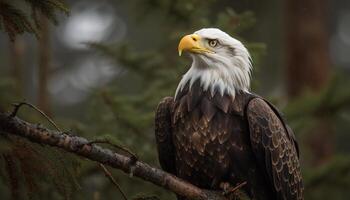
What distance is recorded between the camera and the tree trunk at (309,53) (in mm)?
11797

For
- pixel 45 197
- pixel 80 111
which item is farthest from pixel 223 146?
pixel 80 111

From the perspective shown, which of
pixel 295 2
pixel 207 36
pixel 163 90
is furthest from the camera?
pixel 295 2

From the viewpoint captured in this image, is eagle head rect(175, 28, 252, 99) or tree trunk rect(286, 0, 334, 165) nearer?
eagle head rect(175, 28, 252, 99)

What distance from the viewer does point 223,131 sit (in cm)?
562

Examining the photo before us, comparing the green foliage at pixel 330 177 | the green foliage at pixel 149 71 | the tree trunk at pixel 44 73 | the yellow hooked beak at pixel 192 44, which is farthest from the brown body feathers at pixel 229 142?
the tree trunk at pixel 44 73

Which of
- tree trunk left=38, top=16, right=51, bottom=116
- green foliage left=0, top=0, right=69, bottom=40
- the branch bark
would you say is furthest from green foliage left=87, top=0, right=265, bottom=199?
green foliage left=0, top=0, right=69, bottom=40

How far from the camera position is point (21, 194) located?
3938 mm

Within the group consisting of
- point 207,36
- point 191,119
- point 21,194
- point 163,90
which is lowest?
point 21,194

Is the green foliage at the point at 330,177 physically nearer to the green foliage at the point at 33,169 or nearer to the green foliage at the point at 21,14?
the green foliage at the point at 33,169

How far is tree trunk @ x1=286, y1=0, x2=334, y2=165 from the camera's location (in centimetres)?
1180

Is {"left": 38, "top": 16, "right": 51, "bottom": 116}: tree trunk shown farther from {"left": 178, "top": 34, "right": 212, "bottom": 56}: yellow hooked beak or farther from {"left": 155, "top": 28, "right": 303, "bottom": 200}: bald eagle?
{"left": 178, "top": 34, "right": 212, "bottom": 56}: yellow hooked beak

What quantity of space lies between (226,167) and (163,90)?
2.41m

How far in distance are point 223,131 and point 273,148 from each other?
43cm

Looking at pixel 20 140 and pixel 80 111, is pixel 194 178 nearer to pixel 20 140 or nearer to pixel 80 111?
pixel 20 140
